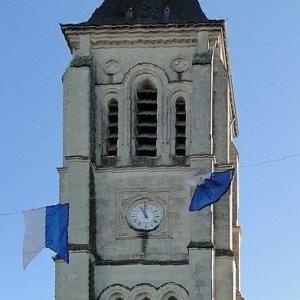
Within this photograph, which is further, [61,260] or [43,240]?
[61,260]

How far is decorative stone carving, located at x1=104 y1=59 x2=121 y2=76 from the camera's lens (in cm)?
4409

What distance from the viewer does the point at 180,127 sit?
43.7 m

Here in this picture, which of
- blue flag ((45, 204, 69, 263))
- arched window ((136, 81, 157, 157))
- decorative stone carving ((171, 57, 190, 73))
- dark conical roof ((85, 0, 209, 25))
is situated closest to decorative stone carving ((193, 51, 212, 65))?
decorative stone carving ((171, 57, 190, 73))

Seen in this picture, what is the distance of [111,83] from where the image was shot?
4397cm

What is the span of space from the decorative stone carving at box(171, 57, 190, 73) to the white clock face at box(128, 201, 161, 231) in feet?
14.7

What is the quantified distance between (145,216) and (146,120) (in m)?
3.37

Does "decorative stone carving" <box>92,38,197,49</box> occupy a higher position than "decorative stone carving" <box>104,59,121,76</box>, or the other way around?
"decorative stone carving" <box>92,38,197,49</box>

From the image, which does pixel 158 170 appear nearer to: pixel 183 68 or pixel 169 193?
pixel 169 193

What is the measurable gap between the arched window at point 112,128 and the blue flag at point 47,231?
3.36 m

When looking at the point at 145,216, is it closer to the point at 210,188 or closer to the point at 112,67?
the point at 112,67

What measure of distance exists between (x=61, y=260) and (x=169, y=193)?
3.89 m

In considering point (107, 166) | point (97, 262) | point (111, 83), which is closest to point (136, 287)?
point (97, 262)

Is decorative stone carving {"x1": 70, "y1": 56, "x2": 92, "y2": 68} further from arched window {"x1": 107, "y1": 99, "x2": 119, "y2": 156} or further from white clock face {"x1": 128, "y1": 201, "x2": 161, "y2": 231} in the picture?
white clock face {"x1": 128, "y1": 201, "x2": 161, "y2": 231}

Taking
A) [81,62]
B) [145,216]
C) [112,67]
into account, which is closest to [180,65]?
[112,67]
